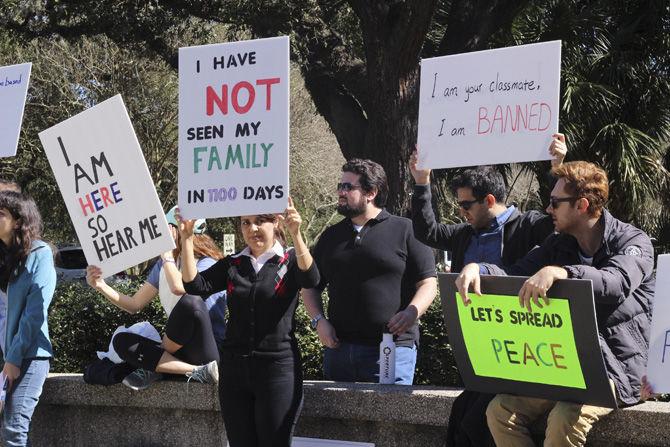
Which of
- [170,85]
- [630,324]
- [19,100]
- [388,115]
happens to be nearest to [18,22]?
[388,115]

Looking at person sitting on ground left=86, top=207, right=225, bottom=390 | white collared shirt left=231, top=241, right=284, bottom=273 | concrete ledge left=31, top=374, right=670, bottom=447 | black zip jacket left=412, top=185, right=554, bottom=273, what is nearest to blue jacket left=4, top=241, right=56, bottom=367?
person sitting on ground left=86, top=207, right=225, bottom=390

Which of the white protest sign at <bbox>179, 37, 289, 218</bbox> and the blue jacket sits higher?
the white protest sign at <bbox>179, 37, 289, 218</bbox>

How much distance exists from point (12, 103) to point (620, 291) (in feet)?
13.9

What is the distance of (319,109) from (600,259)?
10444 mm

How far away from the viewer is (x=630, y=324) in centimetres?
431

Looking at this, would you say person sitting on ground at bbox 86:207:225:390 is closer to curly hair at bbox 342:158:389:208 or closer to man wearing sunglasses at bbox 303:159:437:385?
man wearing sunglasses at bbox 303:159:437:385

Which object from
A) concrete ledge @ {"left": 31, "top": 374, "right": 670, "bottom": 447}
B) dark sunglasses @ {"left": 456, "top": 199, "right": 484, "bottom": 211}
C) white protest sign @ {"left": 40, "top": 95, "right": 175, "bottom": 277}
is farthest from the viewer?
white protest sign @ {"left": 40, "top": 95, "right": 175, "bottom": 277}

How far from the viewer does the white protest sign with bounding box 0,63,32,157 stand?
655cm

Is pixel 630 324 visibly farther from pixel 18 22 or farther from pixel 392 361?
pixel 18 22

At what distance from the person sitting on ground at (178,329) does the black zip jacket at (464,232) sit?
1.22 meters

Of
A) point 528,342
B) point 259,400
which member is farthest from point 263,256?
point 528,342

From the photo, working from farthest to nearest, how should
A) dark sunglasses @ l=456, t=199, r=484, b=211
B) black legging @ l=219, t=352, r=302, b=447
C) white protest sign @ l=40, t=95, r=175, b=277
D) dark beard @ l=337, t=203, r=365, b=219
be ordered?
1. dark beard @ l=337, t=203, r=365, b=219
2. white protest sign @ l=40, t=95, r=175, b=277
3. dark sunglasses @ l=456, t=199, r=484, b=211
4. black legging @ l=219, t=352, r=302, b=447

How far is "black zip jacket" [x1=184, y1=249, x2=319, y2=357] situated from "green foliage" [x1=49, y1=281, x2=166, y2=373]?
232 cm

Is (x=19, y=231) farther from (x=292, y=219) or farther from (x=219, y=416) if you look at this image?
(x=292, y=219)
